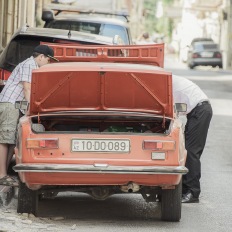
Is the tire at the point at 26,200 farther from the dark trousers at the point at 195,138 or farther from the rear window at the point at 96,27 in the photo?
the rear window at the point at 96,27

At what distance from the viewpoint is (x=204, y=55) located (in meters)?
58.3

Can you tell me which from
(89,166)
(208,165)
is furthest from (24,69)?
(208,165)

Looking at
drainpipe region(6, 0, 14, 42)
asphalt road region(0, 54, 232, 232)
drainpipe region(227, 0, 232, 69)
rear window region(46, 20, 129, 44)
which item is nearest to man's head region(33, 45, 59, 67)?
asphalt road region(0, 54, 232, 232)

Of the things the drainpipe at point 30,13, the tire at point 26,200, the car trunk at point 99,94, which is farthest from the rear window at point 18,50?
the drainpipe at point 30,13

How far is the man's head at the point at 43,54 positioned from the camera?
11.4m

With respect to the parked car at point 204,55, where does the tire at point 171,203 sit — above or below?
above

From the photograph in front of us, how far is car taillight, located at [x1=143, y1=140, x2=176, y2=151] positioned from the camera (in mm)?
9727

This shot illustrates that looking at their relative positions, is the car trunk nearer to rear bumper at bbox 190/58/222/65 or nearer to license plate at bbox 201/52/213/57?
rear bumper at bbox 190/58/222/65

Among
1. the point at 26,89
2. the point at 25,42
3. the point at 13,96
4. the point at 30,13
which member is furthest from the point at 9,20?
the point at 26,89

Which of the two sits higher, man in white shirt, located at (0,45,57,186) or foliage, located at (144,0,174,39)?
man in white shirt, located at (0,45,57,186)

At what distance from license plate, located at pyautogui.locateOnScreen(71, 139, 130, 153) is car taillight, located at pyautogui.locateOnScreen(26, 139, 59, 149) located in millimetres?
158

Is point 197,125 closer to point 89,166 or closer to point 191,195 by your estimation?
point 191,195

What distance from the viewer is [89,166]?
9.59 m

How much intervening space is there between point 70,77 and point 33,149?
0.83 meters
